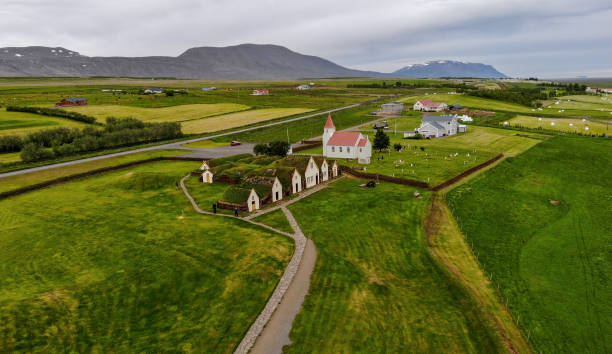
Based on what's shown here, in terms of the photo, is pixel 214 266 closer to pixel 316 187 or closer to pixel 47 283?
pixel 47 283

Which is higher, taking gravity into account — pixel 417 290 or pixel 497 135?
pixel 497 135

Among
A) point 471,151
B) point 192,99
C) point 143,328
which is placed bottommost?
point 143,328

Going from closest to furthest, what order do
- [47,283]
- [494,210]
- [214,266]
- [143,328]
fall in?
[143,328] → [47,283] → [214,266] → [494,210]

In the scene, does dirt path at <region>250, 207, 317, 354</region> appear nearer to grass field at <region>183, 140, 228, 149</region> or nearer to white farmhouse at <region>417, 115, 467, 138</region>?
grass field at <region>183, 140, 228, 149</region>

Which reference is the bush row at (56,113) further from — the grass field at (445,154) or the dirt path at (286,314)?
the dirt path at (286,314)

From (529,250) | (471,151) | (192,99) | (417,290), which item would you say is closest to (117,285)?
(417,290)

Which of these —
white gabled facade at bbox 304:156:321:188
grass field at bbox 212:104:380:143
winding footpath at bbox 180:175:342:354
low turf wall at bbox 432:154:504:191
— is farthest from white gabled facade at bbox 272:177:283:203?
grass field at bbox 212:104:380:143
